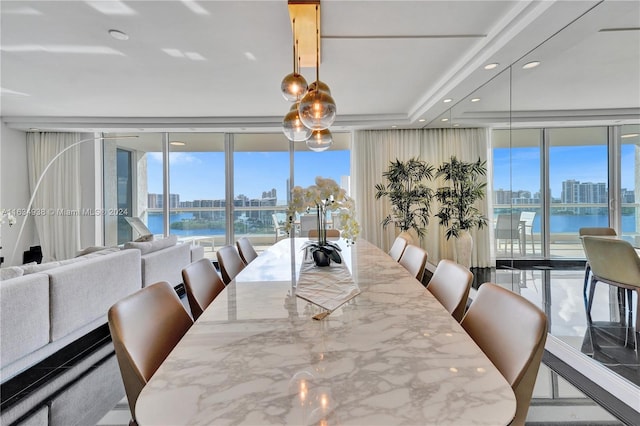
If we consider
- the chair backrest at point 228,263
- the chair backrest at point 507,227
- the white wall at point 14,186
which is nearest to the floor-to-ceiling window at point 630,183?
the chair backrest at point 507,227

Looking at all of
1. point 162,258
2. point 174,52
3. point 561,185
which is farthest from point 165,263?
point 561,185

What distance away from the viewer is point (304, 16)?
216cm

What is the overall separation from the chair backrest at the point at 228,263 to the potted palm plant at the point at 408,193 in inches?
133

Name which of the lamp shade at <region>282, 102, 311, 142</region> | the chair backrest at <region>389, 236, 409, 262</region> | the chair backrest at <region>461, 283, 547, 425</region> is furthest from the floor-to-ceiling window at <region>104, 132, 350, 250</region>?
the chair backrest at <region>461, 283, 547, 425</region>

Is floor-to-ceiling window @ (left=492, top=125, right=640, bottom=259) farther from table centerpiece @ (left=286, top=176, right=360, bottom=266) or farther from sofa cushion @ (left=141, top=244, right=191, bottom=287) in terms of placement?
sofa cushion @ (left=141, top=244, right=191, bottom=287)

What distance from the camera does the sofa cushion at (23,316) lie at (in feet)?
5.91

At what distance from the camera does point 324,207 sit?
1.73 meters

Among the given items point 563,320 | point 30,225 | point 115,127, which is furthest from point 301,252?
point 30,225

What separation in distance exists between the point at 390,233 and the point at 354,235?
3.76 metres

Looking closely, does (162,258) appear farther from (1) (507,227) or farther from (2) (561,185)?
(2) (561,185)

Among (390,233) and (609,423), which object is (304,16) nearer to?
(609,423)

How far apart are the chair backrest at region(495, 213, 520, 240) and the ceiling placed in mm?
1108

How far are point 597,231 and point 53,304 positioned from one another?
13.9 feet

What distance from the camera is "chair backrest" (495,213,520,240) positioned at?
3402mm
